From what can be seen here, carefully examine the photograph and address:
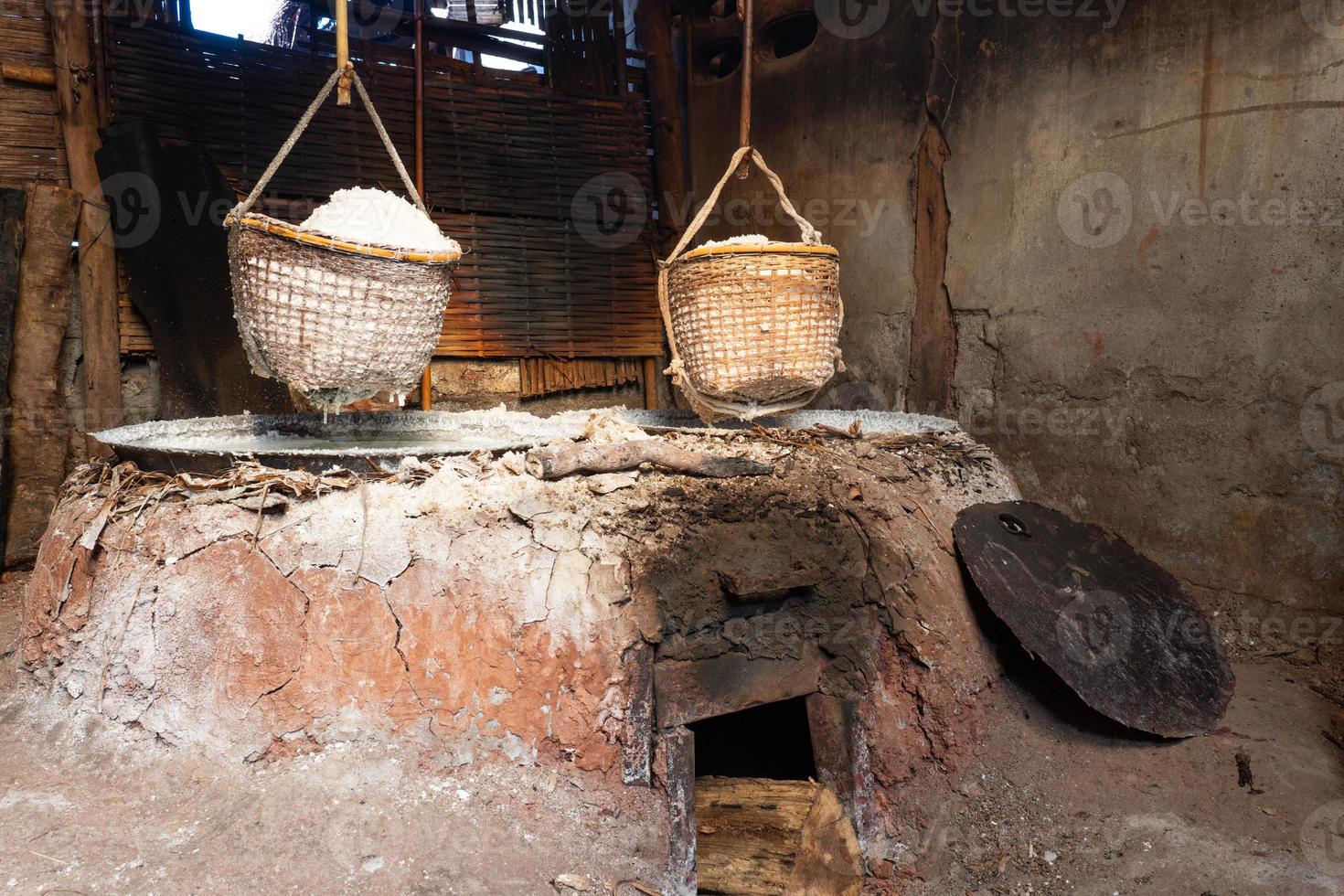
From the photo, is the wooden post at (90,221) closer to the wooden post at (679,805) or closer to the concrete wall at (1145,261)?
the wooden post at (679,805)

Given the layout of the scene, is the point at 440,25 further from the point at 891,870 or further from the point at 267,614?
the point at 891,870

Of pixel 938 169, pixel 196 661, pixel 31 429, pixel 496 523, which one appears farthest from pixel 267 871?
pixel 938 169

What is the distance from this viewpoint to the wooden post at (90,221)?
4.04 meters

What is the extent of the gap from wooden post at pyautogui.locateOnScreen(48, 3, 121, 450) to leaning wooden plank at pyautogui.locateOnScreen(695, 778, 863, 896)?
346cm

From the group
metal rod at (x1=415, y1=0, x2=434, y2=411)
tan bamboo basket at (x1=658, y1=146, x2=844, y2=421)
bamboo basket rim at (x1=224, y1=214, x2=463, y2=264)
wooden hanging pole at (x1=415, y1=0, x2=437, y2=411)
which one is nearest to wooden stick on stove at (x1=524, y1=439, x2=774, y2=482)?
tan bamboo basket at (x1=658, y1=146, x2=844, y2=421)

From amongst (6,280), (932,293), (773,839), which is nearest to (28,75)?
(6,280)

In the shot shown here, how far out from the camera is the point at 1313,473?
3016mm

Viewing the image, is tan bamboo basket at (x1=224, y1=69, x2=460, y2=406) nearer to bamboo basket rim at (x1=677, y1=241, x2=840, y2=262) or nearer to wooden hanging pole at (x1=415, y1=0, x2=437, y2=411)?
bamboo basket rim at (x1=677, y1=241, x2=840, y2=262)

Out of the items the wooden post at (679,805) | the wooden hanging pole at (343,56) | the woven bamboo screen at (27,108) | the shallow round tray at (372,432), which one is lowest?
the wooden post at (679,805)

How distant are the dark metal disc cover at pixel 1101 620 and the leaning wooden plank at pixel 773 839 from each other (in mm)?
744

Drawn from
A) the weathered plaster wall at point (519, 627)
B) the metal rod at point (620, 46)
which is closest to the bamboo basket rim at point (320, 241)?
the weathered plaster wall at point (519, 627)

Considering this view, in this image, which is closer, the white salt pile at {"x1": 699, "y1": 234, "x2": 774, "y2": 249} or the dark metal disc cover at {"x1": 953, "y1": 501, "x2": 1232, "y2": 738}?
the dark metal disc cover at {"x1": 953, "y1": 501, "x2": 1232, "y2": 738}

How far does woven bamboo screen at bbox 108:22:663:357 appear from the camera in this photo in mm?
4297

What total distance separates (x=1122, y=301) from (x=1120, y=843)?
224cm
